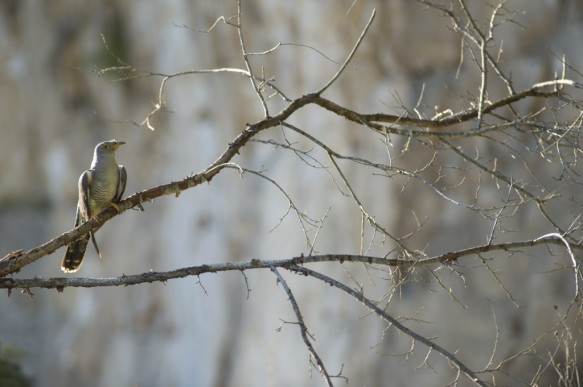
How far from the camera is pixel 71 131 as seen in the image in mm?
14414

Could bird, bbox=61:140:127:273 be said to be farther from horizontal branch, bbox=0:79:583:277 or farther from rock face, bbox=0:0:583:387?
rock face, bbox=0:0:583:387

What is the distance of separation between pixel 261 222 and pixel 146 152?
233cm

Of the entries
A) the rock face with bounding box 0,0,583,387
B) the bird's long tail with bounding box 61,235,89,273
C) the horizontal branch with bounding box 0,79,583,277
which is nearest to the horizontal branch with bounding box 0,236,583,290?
the horizontal branch with bounding box 0,79,583,277

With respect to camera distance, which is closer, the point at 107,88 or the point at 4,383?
the point at 4,383

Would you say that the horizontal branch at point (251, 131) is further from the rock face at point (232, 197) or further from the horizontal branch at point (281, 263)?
the rock face at point (232, 197)

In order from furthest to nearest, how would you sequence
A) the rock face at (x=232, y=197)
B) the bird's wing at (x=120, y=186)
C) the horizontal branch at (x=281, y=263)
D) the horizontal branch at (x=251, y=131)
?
the rock face at (x=232, y=197) → the bird's wing at (x=120, y=186) → the horizontal branch at (x=251, y=131) → the horizontal branch at (x=281, y=263)

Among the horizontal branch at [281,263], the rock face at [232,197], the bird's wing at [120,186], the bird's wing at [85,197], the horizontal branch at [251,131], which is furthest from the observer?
the rock face at [232,197]

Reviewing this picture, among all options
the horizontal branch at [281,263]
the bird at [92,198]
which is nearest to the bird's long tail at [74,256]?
the bird at [92,198]

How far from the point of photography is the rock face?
10.1m

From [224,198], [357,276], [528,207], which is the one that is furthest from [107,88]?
[528,207]

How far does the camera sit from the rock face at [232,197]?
33.2 ft

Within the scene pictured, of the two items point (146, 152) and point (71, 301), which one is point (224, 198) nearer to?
point (146, 152)

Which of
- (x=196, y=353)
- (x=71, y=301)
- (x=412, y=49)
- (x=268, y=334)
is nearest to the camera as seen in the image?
(x=412, y=49)

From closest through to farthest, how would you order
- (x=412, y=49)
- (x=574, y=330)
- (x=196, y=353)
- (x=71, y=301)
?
(x=574, y=330) → (x=412, y=49) → (x=196, y=353) → (x=71, y=301)
